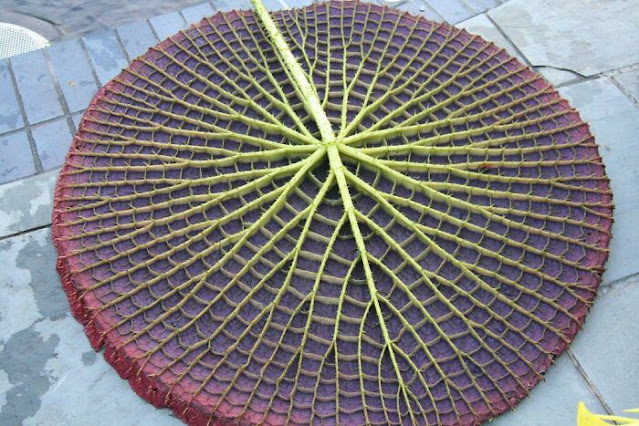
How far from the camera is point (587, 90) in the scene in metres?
1.81

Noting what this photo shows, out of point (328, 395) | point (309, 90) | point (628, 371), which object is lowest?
point (628, 371)

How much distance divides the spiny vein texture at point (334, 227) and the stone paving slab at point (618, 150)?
0.07 meters

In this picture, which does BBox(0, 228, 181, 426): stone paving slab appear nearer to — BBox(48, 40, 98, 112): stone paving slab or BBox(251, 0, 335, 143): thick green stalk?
BBox(48, 40, 98, 112): stone paving slab

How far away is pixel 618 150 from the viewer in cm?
166

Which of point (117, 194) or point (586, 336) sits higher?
point (117, 194)

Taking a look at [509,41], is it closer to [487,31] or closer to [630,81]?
[487,31]

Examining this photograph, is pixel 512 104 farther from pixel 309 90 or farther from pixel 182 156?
pixel 182 156

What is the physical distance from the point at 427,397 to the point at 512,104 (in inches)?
33.6

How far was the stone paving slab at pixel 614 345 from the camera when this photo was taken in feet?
4.23

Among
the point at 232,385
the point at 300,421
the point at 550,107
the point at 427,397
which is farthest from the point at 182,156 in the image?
the point at 550,107

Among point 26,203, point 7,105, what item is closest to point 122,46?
point 7,105

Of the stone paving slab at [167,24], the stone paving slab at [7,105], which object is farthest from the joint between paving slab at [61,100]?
the stone paving slab at [167,24]

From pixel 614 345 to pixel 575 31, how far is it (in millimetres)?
1117

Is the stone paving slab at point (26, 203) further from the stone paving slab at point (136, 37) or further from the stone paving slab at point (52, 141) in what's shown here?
the stone paving slab at point (136, 37)
